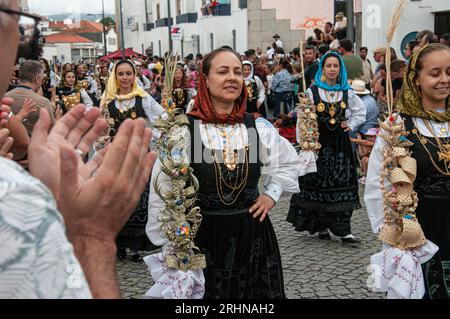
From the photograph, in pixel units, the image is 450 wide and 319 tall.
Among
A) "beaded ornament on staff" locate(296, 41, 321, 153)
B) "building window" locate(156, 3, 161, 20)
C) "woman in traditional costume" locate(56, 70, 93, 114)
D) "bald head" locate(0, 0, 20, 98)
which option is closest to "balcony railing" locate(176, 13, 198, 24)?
"building window" locate(156, 3, 161, 20)

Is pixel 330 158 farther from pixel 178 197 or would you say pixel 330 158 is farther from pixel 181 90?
pixel 181 90

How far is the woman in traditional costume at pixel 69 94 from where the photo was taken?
10170 mm

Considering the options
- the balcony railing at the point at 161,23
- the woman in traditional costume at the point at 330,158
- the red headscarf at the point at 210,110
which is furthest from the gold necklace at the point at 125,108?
the balcony railing at the point at 161,23

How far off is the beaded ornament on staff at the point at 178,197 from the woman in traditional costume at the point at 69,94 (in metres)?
6.11

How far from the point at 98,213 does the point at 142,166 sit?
0.48ft

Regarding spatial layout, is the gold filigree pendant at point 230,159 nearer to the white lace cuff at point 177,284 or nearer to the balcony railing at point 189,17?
the white lace cuff at point 177,284

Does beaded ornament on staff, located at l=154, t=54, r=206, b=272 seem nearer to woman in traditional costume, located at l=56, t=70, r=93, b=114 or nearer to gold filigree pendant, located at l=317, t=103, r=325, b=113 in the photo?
gold filigree pendant, located at l=317, t=103, r=325, b=113

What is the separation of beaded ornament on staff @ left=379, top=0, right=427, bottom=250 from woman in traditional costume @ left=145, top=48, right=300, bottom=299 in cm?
73

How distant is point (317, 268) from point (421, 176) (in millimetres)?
2082

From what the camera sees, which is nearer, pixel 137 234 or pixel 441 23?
pixel 137 234

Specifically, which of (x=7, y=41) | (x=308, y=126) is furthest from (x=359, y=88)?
(x=7, y=41)

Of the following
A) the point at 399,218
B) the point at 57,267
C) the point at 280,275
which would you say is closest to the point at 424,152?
the point at 399,218

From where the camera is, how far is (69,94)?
10.9 meters

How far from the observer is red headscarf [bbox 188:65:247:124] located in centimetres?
396
